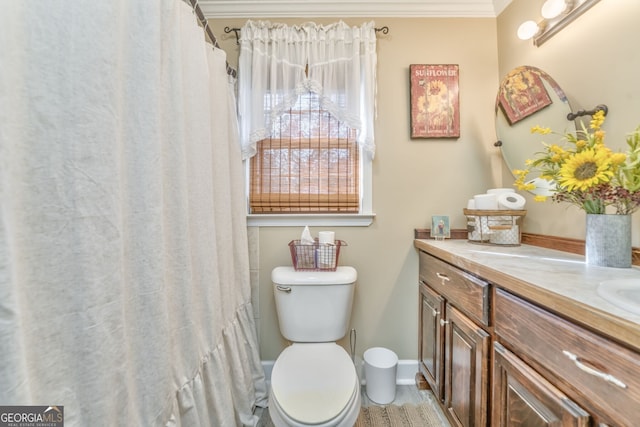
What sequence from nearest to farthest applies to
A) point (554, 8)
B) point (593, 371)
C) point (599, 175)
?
point (593, 371) → point (599, 175) → point (554, 8)

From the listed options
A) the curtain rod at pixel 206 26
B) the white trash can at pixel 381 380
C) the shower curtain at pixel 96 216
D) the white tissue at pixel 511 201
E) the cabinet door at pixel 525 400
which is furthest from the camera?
the white trash can at pixel 381 380

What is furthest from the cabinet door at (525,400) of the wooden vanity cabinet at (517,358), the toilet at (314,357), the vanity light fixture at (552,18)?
the vanity light fixture at (552,18)

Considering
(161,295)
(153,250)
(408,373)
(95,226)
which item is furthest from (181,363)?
(408,373)

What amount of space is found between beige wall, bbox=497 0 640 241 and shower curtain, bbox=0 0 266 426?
1626 millimetres

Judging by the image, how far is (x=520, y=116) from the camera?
→ 1.41m

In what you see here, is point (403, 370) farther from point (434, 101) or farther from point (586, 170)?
point (434, 101)

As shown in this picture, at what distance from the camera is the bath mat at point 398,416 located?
4.23 ft

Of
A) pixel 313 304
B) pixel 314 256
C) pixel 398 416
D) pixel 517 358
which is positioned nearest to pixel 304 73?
pixel 314 256

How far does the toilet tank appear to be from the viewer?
1.34m

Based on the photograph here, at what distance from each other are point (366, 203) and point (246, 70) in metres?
1.09

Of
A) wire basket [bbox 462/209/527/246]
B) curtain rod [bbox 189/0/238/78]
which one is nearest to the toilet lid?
wire basket [bbox 462/209/527/246]

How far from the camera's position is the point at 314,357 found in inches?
46.7

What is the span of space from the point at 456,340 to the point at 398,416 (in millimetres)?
592

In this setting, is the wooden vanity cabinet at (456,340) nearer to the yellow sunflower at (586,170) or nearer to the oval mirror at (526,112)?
the yellow sunflower at (586,170)
